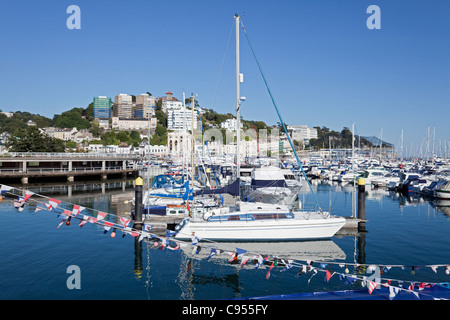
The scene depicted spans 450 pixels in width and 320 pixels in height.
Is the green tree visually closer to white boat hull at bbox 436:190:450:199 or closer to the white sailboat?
the white sailboat

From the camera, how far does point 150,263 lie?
1728cm

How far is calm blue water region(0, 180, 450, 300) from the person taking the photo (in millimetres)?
13844

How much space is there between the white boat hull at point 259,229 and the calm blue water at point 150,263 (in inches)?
63.9

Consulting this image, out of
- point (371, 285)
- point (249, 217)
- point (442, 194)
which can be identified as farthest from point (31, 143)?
point (371, 285)

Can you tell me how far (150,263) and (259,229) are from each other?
6693mm

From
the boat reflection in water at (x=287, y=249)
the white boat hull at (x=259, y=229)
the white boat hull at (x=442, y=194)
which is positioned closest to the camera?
the boat reflection in water at (x=287, y=249)

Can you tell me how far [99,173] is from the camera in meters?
62.7

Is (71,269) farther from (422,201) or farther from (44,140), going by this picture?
(44,140)

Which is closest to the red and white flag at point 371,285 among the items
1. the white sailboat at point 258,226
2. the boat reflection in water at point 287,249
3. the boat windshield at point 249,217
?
the boat reflection in water at point 287,249

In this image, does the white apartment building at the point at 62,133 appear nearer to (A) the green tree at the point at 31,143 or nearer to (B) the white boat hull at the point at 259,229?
(A) the green tree at the point at 31,143

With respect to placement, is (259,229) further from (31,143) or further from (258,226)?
(31,143)

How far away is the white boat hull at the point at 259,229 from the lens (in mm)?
19734

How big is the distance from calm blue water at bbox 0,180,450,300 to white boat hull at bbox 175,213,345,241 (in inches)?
63.9

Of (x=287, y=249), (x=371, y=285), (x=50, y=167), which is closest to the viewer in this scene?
(x=371, y=285)
